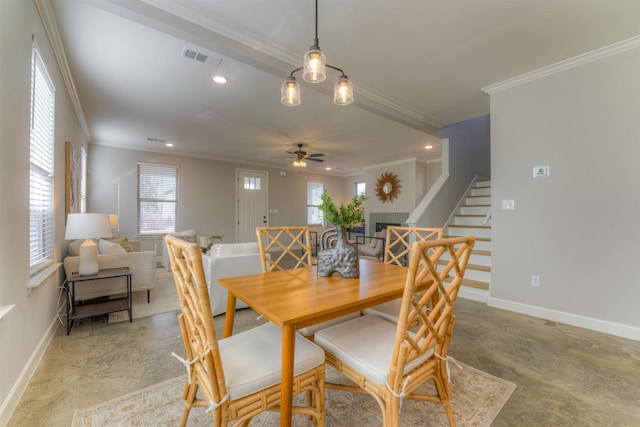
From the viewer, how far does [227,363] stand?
3.59 ft

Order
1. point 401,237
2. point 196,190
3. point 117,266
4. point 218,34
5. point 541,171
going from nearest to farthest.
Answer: point 218,34 < point 401,237 < point 541,171 < point 117,266 < point 196,190

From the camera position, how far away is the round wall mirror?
7.38 m

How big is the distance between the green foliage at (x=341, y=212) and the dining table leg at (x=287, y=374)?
0.69 metres

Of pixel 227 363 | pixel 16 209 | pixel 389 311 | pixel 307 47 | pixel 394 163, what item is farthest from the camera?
pixel 394 163

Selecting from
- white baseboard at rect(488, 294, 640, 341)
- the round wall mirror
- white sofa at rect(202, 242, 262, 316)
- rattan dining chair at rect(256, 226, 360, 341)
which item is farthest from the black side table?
the round wall mirror

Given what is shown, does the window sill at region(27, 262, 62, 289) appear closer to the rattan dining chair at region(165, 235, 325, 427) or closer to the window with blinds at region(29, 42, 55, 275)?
the window with blinds at region(29, 42, 55, 275)

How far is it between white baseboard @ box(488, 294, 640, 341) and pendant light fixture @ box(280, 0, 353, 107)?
2864 millimetres

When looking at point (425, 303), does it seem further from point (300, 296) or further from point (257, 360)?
point (257, 360)

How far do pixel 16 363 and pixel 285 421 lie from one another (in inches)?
67.9

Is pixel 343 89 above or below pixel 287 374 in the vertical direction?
above

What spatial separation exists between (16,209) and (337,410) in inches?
85.8

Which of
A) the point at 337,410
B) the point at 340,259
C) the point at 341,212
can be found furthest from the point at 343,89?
the point at 337,410

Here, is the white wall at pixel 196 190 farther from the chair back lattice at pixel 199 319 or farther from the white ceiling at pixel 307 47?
the chair back lattice at pixel 199 319

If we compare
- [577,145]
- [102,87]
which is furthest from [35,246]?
[577,145]
